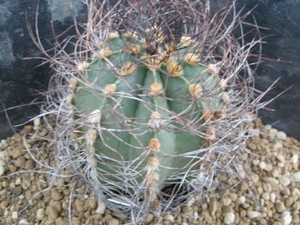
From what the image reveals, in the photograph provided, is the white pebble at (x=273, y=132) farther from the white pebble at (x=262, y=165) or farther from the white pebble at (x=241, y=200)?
the white pebble at (x=241, y=200)

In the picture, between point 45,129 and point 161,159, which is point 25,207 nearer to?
point 45,129

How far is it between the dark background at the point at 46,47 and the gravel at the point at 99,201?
119mm

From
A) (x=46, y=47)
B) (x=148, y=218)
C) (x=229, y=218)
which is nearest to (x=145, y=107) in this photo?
→ (x=148, y=218)

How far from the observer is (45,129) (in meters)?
1.47

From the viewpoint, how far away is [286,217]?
125cm

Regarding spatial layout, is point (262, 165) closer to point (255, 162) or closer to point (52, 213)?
point (255, 162)

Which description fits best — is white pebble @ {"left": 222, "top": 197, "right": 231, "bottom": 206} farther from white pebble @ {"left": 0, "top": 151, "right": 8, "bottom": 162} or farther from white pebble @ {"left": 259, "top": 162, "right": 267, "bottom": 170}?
white pebble @ {"left": 0, "top": 151, "right": 8, "bottom": 162}

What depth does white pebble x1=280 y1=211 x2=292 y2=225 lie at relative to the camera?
1240 millimetres

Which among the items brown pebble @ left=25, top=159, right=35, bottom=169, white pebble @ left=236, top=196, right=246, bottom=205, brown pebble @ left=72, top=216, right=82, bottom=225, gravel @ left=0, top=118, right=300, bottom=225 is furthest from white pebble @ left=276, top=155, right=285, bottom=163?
brown pebble @ left=25, top=159, right=35, bottom=169

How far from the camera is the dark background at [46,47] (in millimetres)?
1313

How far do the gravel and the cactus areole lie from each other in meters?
0.21

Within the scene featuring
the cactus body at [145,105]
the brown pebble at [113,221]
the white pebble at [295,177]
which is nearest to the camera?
the cactus body at [145,105]

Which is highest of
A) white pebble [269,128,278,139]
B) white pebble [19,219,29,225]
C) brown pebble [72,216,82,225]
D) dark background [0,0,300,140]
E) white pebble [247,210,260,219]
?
dark background [0,0,300,140]

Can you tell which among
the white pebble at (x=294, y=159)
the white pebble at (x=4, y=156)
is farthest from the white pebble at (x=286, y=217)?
the white pebble at (x=4, y=156)
